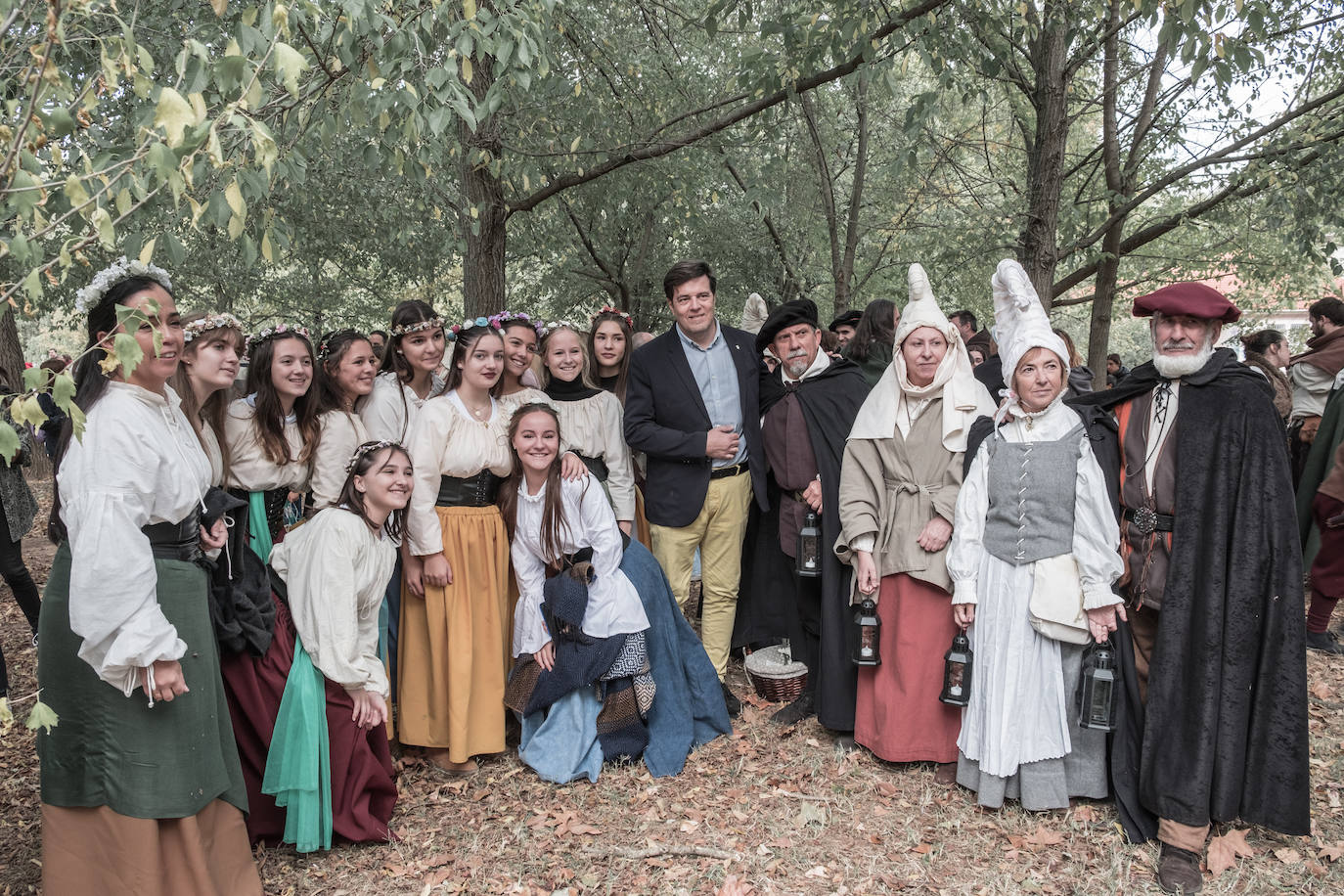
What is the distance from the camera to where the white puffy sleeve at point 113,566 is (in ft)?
8.48

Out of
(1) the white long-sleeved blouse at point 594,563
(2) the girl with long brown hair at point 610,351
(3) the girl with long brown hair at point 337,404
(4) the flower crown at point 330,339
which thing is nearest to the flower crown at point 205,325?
(3) the girl with long brown hair at point 337,404

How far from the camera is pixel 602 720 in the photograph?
4262mm

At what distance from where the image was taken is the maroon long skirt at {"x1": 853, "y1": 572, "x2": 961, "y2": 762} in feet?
13.4

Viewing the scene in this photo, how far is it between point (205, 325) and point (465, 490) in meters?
1.32

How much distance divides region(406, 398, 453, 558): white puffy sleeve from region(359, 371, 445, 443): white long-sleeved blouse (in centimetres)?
20

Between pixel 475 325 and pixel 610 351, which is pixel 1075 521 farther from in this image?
pixel 475 325

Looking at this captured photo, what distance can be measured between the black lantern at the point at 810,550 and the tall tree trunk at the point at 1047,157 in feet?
11.3

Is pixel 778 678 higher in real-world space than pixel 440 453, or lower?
lower

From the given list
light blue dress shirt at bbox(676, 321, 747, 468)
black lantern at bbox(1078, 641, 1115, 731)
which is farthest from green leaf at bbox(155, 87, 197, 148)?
black lantern at bbox(1078, 641, 1115, 731)

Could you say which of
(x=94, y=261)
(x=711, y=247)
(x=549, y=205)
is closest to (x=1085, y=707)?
(x=549, y=205)

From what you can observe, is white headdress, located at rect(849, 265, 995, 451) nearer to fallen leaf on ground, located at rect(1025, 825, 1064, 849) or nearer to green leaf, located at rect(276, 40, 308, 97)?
fallen leaf on ground, located at rect(1025, 825, 1064, 849)

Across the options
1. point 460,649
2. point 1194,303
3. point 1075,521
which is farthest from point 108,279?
point 1194,303

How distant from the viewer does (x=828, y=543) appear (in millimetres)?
4488

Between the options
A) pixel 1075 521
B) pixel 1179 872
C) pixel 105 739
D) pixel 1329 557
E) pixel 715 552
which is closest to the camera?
pixel 105 739
